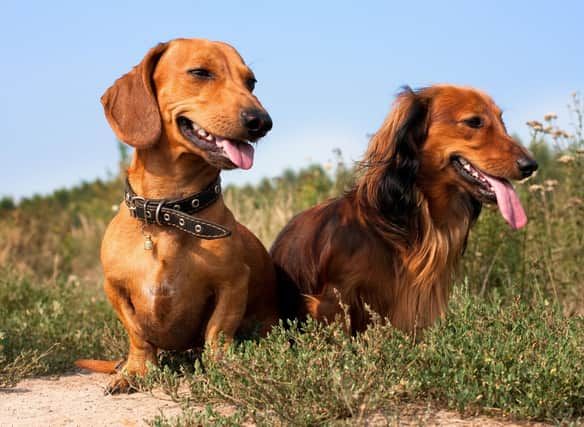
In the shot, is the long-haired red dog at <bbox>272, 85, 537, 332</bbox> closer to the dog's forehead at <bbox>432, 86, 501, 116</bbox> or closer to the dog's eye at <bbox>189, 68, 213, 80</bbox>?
the dog's forehead at <bbox>432, 86, 501, 116</bbox>

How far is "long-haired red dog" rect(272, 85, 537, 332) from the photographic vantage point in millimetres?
4410

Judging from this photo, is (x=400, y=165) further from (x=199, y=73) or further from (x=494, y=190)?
(x=199, y=73)

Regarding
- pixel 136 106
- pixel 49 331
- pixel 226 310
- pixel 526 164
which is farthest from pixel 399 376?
pixel 49 331

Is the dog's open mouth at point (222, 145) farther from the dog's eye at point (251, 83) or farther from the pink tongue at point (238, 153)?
the dog's eye at point (251, 83)

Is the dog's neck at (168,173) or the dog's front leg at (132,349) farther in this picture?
the dog's front leg at (132,349)

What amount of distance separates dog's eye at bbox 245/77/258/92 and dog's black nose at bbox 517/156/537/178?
4.78 ft

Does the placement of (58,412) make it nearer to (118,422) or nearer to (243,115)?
(118,422)

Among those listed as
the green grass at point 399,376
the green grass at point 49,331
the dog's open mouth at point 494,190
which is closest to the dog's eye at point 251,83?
the dog's open mouth at point 494,190

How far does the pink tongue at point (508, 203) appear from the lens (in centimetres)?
438

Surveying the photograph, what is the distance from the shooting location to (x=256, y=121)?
3814 millimetres

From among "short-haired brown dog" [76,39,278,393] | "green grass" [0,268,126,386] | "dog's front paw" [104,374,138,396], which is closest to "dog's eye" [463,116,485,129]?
"short-haired brown dog" [76,39,278,393]

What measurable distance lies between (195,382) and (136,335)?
26.1 inches

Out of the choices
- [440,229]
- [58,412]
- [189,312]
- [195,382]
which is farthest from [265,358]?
[440,229]

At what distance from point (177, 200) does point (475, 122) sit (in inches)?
65.7
